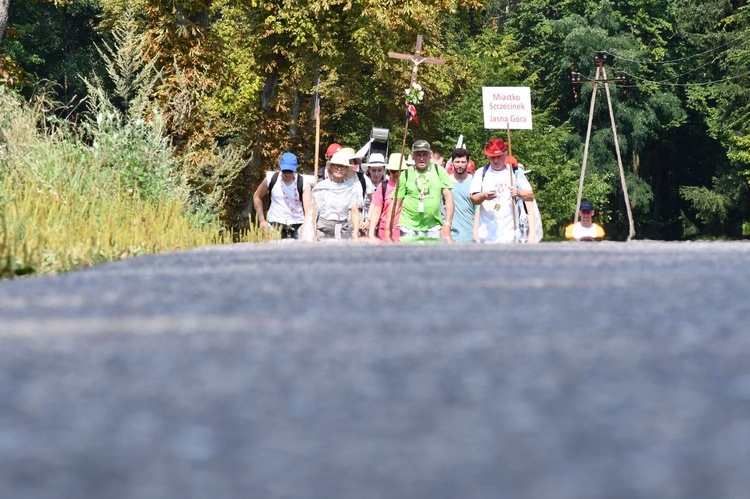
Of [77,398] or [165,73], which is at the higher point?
[165,73]

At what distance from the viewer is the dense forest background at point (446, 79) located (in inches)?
1251

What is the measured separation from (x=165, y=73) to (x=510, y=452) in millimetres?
28494

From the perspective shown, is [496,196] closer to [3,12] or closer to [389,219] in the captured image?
[389,219]

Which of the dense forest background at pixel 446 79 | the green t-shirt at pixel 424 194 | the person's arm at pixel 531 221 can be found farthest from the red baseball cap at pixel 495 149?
the dense forest background at pixel 446 79

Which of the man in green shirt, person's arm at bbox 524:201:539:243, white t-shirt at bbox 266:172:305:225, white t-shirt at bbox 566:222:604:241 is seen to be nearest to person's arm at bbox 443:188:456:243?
the man in green shirt

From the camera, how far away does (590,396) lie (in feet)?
14.9

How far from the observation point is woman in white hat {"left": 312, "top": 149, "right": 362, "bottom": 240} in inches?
705

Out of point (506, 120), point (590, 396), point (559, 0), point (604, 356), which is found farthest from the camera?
point (559, 0)

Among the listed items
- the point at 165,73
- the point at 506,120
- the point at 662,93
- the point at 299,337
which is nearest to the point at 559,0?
the point at 662,93

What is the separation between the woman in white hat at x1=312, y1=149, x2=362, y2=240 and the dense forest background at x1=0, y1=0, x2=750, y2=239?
450cm

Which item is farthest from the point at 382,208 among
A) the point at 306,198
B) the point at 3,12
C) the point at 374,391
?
the point at 374,391

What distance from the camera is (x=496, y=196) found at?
1666 centimetres

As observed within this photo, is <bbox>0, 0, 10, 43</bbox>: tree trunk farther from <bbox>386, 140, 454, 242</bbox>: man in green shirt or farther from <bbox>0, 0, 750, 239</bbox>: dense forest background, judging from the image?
<bbox>386, 140, 454, 242</bbox>: man in green shirt

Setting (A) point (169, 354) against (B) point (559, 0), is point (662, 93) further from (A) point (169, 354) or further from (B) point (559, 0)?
(A) point (169, 354)
